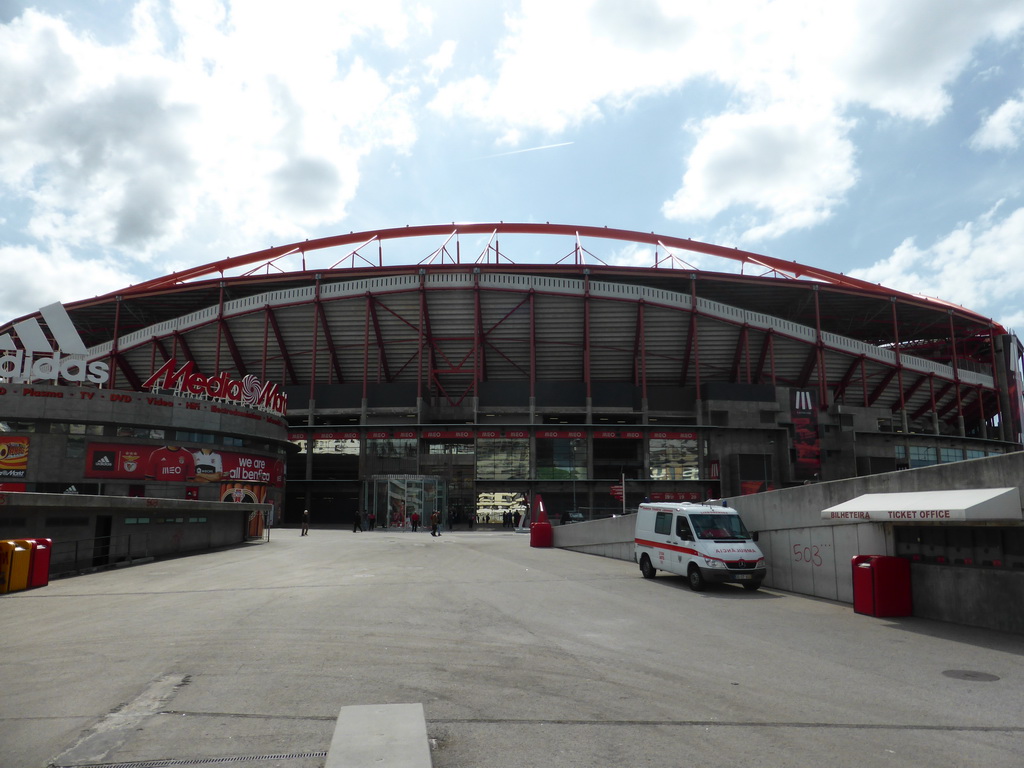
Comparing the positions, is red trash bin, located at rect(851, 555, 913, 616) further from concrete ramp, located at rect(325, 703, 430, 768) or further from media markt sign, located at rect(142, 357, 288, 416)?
media markt sign, located at rect(142, 357, 288, 416)

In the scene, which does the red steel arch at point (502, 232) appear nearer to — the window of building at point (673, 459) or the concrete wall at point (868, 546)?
the window of building at point (673, 459)

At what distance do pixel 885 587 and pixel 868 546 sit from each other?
127 cm

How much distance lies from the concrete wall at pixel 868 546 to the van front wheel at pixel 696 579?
2.17m

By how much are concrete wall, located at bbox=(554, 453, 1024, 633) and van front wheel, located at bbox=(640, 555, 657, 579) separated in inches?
110

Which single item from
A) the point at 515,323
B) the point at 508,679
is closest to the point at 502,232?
the point at 515,323

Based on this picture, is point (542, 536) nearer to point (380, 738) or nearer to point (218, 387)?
point (218, 387)

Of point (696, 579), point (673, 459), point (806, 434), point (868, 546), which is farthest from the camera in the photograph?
point (673, 459)

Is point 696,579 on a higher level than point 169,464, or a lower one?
lower

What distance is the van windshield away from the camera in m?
16.5

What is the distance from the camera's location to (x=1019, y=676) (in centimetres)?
834

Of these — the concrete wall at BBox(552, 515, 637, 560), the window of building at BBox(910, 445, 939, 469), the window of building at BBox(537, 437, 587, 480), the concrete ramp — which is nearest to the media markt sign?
the window of building at BBox(537, 437, 587, 480)

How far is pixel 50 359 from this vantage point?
112ft

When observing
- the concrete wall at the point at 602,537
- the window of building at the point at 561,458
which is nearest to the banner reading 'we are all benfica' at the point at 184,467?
the window of building at the point at 561,458

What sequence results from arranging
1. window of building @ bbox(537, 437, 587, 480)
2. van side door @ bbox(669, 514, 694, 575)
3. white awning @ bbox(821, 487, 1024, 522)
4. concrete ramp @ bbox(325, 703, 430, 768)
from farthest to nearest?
window of building @ bbox(537, 437, 587, 480) < van side door @ bbox(669, 514, 694, 575) < white awning @ bbox(821, 487, 1024, 522) < concrete ramp @ bbox(325, 703, 430, 768)
